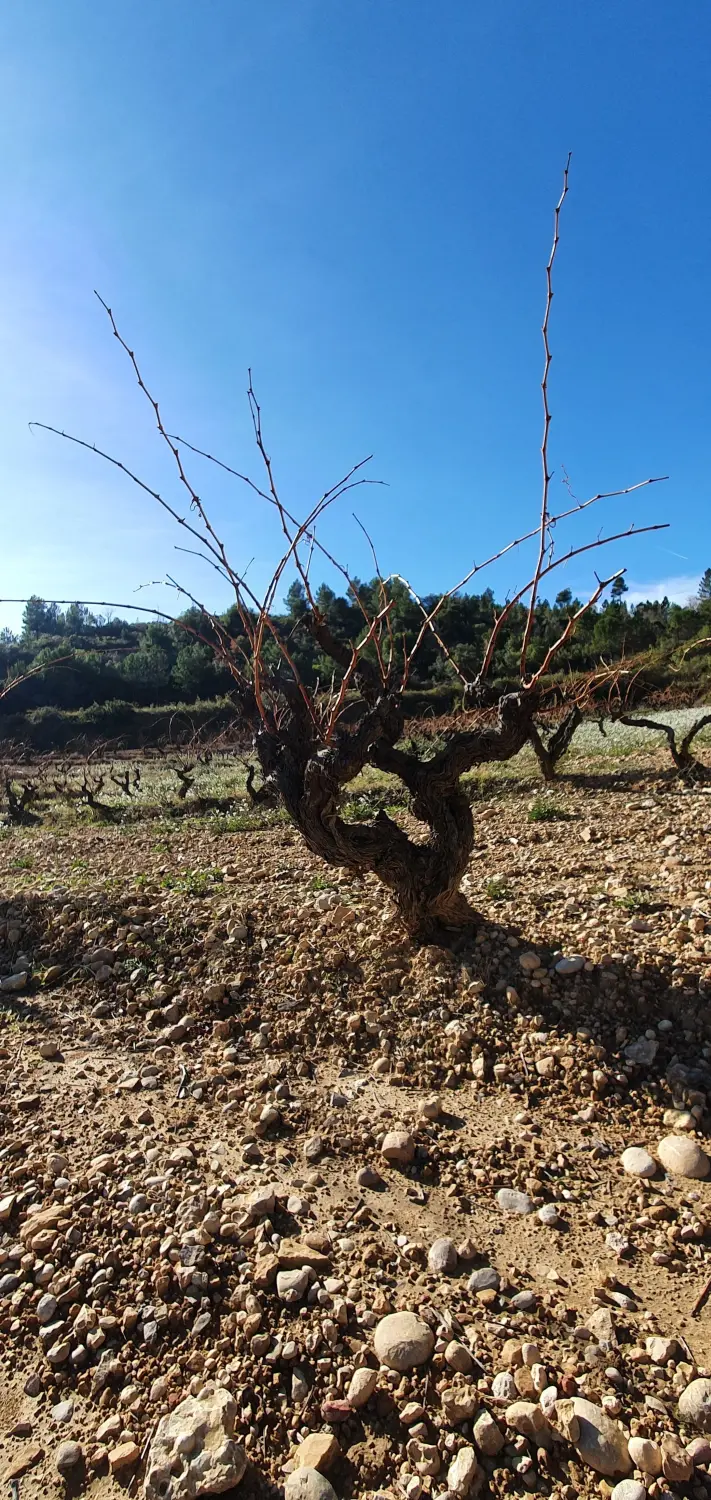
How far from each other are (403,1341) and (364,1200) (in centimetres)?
69

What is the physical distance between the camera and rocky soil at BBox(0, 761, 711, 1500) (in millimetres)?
1889

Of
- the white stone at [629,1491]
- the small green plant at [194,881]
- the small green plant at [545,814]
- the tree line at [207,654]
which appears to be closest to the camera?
Result: the white stone at [629,1491]

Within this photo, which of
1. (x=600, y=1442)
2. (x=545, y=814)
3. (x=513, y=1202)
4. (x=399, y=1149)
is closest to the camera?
(x=600, y=1442)

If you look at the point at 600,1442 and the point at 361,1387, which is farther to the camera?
the point at 361,1387

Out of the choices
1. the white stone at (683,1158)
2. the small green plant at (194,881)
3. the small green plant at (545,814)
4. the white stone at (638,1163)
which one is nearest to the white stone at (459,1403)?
the white stone at (638,1163)

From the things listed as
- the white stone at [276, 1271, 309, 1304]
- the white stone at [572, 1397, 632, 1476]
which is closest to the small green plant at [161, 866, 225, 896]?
the white stone at [276, 1271, 309, 1304]

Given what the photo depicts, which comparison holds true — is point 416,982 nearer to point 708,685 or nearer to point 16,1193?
point 16,1193

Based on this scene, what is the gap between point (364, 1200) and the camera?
2.77m

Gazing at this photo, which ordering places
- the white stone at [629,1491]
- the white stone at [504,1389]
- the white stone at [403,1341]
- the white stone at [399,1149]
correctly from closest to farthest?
the white stone at [629,1491], the white stone at [504,1389], the white stone at [403,1341], the white stone at [399,1149]

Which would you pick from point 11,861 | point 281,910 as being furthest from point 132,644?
point 281,910

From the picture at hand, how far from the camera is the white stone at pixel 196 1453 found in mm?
1802

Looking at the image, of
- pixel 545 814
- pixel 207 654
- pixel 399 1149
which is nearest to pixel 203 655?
pixel 207 654

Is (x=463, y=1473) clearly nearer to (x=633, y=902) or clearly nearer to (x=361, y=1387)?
(x=361, y=1387)

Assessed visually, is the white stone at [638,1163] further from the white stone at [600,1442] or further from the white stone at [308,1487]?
the white stone at [308,1487]
